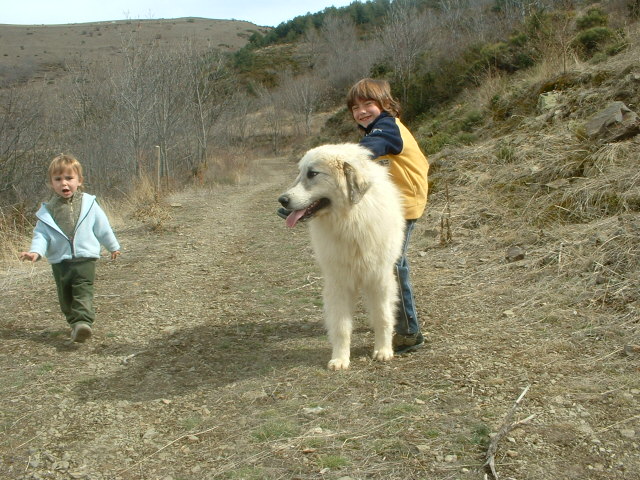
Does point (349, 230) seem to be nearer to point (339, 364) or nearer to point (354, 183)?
point (354, 183)

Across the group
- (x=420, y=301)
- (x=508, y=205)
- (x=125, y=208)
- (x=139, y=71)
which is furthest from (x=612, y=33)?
(x=139, y=71)

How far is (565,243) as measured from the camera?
559cm

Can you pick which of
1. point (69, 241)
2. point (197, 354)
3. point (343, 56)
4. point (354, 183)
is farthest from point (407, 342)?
point (343, 56)

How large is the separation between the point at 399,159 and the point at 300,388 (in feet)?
5.99

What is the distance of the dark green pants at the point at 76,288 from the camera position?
4637 mm

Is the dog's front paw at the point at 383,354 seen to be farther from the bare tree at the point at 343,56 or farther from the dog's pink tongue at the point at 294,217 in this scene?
the bare tree at the point at 343,56

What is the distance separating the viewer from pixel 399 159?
162 inches

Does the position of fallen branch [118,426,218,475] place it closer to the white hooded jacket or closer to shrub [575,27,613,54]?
the white hooded jacket

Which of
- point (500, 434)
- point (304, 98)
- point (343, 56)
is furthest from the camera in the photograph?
point (343, 56)

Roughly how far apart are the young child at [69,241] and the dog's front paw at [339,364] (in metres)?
2.14

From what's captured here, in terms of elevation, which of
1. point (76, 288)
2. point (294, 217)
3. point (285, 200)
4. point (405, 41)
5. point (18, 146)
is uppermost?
point (405, 41)

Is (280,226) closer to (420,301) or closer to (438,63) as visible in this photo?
(420,301)

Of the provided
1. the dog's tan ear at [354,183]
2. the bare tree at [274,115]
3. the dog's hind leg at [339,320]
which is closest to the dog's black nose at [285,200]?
the dog's tan ear at [354,183]

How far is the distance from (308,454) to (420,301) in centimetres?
277
